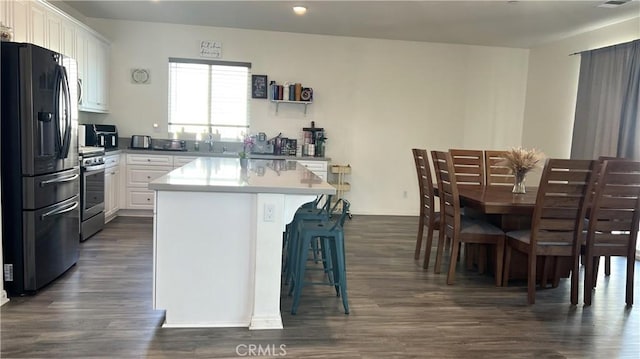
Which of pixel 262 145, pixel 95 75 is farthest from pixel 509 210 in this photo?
pixel 95 75

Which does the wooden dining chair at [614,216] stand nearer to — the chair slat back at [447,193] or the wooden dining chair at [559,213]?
the wooden dining chair at [559,213]

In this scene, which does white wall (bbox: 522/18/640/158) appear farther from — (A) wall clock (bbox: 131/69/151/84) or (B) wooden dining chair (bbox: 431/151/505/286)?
(A) wall clock (bbox: 131/69/151/84)

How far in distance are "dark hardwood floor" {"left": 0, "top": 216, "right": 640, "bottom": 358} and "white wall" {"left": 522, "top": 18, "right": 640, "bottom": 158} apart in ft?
8.95

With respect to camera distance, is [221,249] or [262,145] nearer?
[221,249]

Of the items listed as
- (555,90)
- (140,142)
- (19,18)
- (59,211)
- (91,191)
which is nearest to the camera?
(59,211)

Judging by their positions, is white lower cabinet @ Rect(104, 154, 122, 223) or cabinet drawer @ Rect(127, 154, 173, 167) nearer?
white lower cabinet @ Rect(104, 154, 122, 223)

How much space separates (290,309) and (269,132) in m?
3.80

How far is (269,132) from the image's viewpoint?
633 cm

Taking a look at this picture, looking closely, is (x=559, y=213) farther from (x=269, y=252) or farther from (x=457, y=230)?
(x=269, y=252)

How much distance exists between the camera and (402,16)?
16.7ft

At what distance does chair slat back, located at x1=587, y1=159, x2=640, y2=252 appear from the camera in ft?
10.1

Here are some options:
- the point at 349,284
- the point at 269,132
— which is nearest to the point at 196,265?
the point at 349,284

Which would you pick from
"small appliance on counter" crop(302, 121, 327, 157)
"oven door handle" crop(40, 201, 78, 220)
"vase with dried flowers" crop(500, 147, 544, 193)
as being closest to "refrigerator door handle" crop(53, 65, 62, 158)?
"oven door handle" crop(40, 201, 78, 220)

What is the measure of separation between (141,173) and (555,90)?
18.6 ft
